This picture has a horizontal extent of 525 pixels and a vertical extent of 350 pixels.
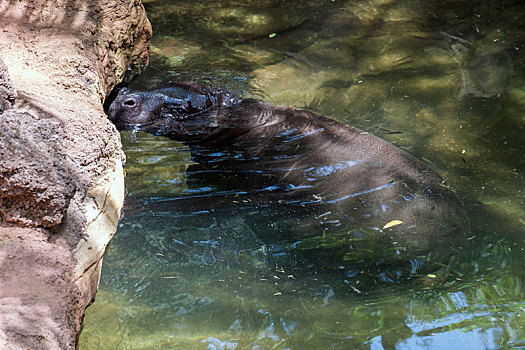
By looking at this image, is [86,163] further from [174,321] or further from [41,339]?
[174,321]

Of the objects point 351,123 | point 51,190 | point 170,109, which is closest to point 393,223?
point 351,123

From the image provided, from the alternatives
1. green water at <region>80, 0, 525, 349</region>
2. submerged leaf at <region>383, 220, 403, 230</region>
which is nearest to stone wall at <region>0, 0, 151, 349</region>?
green water at <region>80, 0, 525, 349</region>

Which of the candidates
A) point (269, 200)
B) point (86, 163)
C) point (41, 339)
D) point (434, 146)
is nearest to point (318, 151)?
point (269, 200)

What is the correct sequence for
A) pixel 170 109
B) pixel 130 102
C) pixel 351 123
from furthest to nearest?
pixel 351 123 → pixel 170 109 → pixel 130 102

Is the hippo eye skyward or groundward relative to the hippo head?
skyward

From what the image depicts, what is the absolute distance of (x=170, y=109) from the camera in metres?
6.56

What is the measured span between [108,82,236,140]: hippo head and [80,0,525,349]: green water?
0.64 ft

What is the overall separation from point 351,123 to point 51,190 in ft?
14.9

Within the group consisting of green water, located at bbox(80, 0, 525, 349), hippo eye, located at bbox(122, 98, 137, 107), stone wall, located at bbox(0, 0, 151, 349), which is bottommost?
green water, located at bbox(80, 0, 525, 349)

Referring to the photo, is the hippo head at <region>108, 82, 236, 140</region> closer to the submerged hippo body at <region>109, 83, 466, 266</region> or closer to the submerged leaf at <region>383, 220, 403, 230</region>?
the submerged hippo body at <region>109, 83, 466, 266</region>

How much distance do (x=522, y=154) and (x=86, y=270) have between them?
4.77 metres

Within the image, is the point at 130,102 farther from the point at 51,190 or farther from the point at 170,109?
the point at 51,190

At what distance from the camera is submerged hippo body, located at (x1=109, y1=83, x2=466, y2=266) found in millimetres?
5035

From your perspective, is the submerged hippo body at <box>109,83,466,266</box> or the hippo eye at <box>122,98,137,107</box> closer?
the submerged hippo body at <box>109,83,466,266</box>
